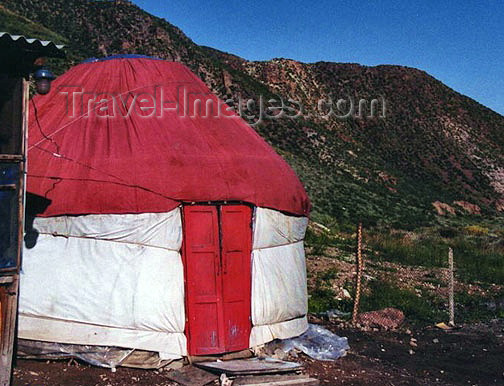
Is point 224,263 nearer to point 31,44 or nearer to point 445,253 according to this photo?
point 31,44

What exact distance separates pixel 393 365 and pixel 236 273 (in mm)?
2306

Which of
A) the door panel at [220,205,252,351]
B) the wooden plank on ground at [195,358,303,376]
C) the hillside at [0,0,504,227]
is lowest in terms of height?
the wooden plank on ground at [195,358,303,376]

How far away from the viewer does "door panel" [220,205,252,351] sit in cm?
699

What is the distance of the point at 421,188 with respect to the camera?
42375mm

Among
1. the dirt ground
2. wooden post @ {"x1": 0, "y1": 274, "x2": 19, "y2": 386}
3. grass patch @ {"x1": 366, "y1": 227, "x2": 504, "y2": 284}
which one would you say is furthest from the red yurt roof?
grass patch @ {"x1": 366, "y1": 227, "x2": 504, "y2": 284}

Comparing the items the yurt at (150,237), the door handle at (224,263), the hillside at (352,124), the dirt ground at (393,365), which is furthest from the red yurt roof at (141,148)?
the hillside at (352,124)

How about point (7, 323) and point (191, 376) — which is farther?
point (191, 376)

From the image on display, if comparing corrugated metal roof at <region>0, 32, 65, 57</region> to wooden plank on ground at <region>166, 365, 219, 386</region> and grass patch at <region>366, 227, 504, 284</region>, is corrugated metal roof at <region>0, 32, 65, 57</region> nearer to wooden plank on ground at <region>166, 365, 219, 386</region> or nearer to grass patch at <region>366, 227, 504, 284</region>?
wooden plank on ground at <region>166, 365, 219, 386</region>

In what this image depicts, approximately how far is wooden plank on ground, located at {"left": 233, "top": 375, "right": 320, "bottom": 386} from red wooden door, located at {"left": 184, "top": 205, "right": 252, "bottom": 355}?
69 centimetres

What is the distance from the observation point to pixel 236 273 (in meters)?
7.07

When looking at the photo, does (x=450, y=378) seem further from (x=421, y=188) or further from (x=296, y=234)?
(x=421, y=188)

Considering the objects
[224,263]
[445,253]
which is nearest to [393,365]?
[224,263]

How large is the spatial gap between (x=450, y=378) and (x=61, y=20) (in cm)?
3105

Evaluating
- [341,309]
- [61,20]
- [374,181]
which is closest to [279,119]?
[374,181]
